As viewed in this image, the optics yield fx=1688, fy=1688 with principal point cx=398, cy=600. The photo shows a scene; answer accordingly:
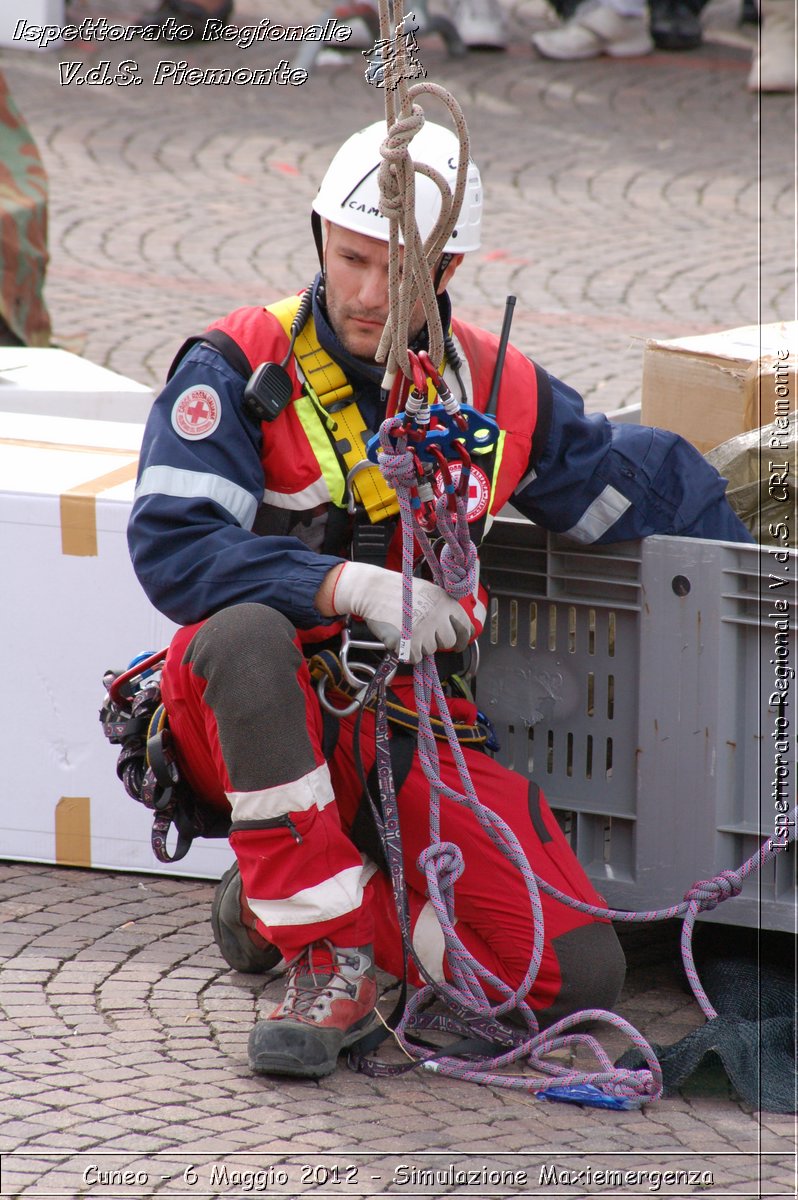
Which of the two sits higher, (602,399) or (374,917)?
(602,399)

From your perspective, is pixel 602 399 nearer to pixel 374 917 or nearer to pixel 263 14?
pixel 374 917

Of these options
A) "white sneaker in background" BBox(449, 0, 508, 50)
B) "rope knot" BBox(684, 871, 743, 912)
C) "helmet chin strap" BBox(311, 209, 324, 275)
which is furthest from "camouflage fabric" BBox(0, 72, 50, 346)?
"white sneaker in background" BBox(449, 0, 508, 50)

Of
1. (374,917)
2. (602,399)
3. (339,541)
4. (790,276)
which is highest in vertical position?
(790,276)

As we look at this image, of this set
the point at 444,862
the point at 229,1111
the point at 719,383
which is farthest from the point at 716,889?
the point at 719,383

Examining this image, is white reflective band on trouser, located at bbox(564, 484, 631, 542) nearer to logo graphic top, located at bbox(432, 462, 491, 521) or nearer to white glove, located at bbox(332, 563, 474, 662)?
logo graphic top, located at bbox(432, 462, 491, 521)

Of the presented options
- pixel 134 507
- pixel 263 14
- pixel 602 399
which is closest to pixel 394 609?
pixel 134 507

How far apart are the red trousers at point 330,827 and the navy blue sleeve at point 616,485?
0.48 meters

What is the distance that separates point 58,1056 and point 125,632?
100 cm

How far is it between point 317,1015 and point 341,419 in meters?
1.06

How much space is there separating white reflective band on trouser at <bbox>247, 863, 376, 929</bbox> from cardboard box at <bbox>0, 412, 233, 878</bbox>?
728 millimetres

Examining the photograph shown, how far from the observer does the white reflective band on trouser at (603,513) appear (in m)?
3.25

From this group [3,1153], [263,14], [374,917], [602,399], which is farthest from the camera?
[263,14]

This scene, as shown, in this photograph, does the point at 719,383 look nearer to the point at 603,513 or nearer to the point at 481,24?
the point at 603,513

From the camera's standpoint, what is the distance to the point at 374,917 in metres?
3.08
